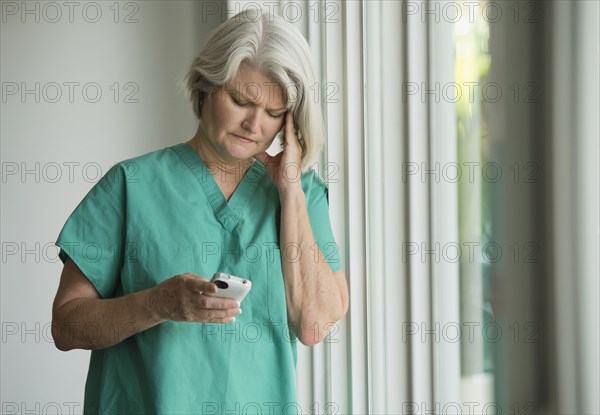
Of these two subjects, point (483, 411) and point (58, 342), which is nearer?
point (483, 411)

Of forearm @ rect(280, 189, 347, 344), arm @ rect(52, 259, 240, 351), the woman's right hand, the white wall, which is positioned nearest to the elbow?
arm @ rect(52, 259, 240, 351)

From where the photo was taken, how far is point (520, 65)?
2.26ft

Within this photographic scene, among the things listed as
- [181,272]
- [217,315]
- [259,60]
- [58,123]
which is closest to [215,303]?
[217,315]

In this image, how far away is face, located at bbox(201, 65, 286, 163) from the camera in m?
1.10

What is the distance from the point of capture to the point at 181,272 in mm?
1099

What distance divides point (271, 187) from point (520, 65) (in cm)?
57

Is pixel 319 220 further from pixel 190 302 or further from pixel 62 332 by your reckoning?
pixel 62 332

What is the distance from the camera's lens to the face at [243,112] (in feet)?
3.60

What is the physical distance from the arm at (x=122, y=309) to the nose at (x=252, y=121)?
24 cm

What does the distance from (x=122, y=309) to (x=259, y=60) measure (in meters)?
0.39

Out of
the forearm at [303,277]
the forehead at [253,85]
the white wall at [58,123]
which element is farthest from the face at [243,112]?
the white wall at [58,123]

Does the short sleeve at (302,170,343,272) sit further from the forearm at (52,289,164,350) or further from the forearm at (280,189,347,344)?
the forearm at (52,289,164,350)

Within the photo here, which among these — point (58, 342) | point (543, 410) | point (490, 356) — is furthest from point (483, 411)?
point (58, 342)

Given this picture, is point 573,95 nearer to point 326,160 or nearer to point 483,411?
point 483,411
